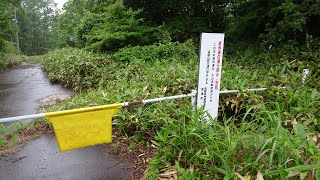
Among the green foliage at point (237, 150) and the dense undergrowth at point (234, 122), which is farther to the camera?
the dense undergrowth at point (234, 122)

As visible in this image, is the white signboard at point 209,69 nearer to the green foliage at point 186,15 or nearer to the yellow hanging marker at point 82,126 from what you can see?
the yellow hanging marker at point 82,126

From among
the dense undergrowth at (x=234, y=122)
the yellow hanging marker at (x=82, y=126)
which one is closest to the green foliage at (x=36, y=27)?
the dense undergrowth at (x=234, y=122)

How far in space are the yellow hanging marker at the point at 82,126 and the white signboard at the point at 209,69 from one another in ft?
4.25

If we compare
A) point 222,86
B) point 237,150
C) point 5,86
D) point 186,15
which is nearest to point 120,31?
point 186,15

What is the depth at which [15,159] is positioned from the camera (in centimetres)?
324

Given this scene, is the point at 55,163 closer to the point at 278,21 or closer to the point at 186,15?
the point at 278,21

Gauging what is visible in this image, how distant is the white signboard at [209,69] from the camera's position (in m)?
3.29

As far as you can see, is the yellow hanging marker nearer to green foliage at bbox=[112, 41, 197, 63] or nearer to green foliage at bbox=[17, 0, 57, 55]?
green foliage at bbox=[112, 41, 197, 63]

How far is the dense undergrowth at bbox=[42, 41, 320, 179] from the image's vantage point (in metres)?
2.30

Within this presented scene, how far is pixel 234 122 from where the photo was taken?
4164mm

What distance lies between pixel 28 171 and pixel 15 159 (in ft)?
1.39

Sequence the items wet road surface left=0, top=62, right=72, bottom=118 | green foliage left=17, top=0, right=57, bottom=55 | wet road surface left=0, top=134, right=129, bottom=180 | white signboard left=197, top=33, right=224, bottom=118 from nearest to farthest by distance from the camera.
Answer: wet road surface left=0, top=134, right=129, bottom=180, white signboard left=197, top=33, right=224, bottom=118, wet road surface left=0, top=62, right=72, bottom=118, green foliage left=17, top=0, right=57, bottom=55

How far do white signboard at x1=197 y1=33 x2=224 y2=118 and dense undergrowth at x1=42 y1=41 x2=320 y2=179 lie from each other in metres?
0.29

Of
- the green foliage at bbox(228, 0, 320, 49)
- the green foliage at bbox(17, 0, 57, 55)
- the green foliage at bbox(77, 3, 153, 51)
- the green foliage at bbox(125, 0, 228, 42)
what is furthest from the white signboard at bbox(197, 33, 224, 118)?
the green foliage at bbox(17, 0, 57, 55)
